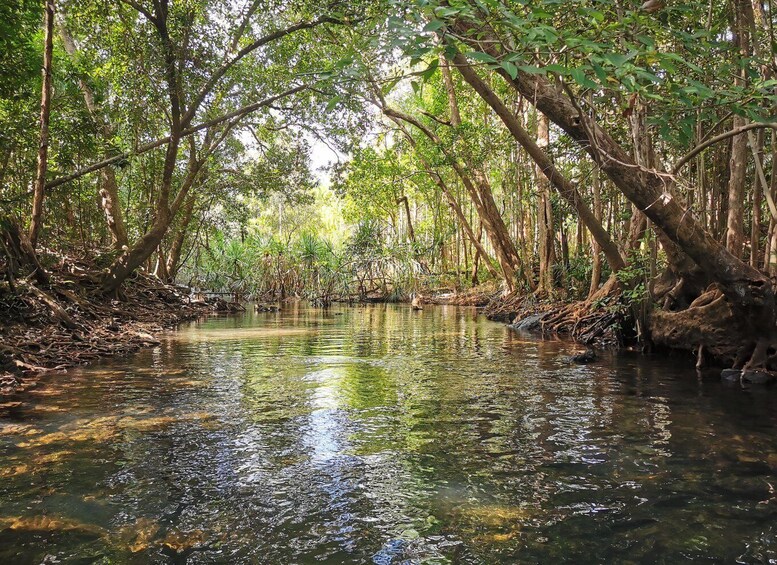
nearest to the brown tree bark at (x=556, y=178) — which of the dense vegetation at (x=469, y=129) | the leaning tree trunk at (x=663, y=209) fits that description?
the dense vegetation at (x=469, y=129)

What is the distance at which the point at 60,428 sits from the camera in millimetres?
5016

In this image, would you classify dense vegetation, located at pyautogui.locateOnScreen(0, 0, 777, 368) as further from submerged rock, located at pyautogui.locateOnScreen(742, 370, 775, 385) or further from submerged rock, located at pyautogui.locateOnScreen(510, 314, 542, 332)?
submerged rock, located at pyautogui.locateOnScreen(510, 314, 542, 332)

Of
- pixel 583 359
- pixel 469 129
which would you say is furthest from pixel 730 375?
pixel 469 129

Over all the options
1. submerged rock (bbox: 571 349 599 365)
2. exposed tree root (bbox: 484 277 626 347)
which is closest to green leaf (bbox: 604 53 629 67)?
submerged rock (bbox: 571 349 599 365)

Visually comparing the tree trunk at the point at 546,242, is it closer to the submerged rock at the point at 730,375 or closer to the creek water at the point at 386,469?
the submerged rock at the point at 730,375

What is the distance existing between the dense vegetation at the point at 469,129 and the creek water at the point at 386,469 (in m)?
2.56

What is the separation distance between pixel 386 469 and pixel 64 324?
797 cm

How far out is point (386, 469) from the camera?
415 centimetres

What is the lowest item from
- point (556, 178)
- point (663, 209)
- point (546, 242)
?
point (663, 209)

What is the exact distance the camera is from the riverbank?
7.59 metres

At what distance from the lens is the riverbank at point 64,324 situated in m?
7.59

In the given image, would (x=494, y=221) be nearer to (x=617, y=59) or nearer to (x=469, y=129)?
(x=469, y=129)

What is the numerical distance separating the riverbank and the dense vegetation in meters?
0.63

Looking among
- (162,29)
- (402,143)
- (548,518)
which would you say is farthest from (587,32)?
(402,143)
